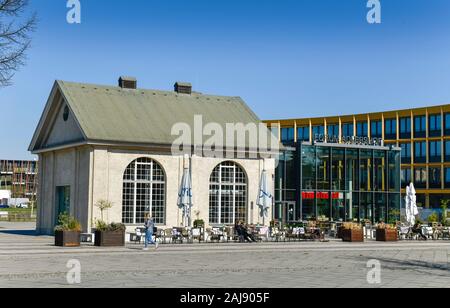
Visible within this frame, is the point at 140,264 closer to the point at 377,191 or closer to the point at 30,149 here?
the point at 30,149

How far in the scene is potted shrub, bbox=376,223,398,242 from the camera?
34938mm

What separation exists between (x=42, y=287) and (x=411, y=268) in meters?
10.3

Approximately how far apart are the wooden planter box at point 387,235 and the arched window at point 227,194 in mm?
7225

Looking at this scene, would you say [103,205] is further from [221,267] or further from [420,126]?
[420,126]

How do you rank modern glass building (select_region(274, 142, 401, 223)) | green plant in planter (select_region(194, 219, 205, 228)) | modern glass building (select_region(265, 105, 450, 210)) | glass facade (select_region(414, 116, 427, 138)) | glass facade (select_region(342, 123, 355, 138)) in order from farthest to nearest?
glass facade (select_region(342, 123, 355, 138)) < glass facade (select_region(414, 116, 427, 138)) < modern glass building (select_region(265, 105, 450, 210)) < modern glass building (select_region(274, 142, 401, 223)) < green plant in planter (select_region(194, 219, 205, 228))

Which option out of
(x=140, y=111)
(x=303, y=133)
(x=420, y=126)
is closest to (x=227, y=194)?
(x=140, y=111)

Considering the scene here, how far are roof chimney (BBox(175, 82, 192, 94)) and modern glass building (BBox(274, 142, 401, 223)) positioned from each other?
9.07 metres

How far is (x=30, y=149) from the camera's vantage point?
40.5 metres

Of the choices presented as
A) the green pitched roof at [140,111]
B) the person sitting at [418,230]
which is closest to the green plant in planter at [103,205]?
the green pitched roof at [140,111]

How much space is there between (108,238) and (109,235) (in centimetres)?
13

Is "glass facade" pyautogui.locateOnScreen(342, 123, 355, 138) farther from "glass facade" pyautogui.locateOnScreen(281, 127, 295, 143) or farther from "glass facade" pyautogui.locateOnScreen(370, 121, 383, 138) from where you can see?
"glass facade" pyautogui.locateOnScreen(281, 127, 295, 143)

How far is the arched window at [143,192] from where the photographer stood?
3484 cm

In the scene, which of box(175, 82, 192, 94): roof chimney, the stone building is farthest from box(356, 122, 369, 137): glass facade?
box(175, 82, 192, 94): roof chimney

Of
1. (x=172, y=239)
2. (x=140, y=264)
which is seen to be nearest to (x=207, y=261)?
(x=140, y=264)
